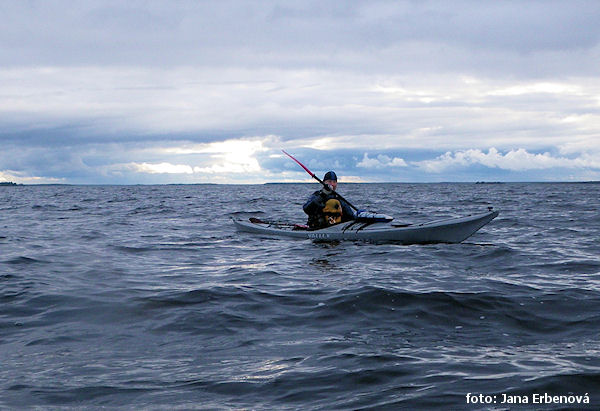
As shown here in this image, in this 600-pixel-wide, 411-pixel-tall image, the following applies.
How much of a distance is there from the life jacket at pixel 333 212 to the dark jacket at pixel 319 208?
0.14 m

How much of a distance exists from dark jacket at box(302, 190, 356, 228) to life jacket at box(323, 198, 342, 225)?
14cm

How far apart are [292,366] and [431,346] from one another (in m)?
1.55

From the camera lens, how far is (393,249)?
12969mm

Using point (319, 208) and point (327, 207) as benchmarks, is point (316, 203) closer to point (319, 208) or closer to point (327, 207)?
point (319, 208)

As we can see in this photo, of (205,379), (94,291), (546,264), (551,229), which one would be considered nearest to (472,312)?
(205,379)

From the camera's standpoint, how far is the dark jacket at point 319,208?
1500 cm

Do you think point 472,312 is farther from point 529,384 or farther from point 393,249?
point 393,249

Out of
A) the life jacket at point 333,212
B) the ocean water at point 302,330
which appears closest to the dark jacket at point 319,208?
the life jacket at point 333,212

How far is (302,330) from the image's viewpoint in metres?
6.19

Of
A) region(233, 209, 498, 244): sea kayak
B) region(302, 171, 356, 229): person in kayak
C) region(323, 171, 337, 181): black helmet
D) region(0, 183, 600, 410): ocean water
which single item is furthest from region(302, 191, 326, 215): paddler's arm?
region(0, 183, 600, 410): ocean water

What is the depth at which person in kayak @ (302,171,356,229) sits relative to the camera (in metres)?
14.9

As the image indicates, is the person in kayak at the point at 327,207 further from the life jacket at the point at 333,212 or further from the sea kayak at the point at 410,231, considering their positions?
the sea kayak at the point at 410,231

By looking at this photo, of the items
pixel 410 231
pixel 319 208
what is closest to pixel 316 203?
pixel 319 208

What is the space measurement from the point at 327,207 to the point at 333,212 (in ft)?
0.75
